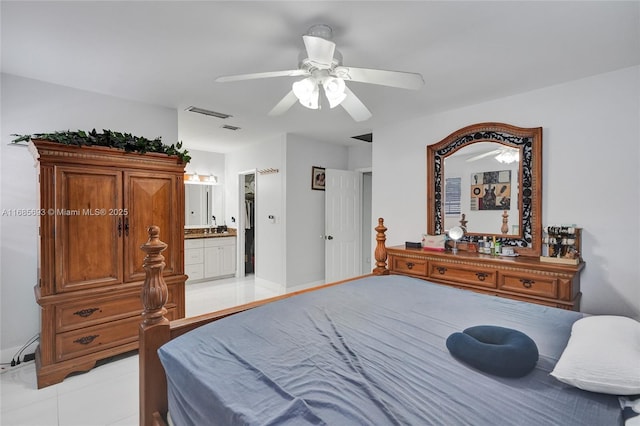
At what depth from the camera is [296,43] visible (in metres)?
2.02

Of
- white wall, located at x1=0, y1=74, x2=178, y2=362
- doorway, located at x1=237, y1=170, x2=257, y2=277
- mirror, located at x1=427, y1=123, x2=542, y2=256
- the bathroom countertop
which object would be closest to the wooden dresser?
mirror, located at x1=427, y1=123, x2=542, y2=256

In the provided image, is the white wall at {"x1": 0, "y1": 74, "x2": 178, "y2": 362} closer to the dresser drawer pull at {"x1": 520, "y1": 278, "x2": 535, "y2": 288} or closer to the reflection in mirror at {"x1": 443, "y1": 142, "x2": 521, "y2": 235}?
the reflection in mirror at {"x1": 443, "y1": 142, "x2": 521, "y2": 235}

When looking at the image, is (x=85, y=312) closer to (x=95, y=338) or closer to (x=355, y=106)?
(x=95, y=338)

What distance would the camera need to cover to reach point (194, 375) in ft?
3.37

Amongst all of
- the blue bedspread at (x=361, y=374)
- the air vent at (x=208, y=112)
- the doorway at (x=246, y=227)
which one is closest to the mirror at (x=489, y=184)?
the blue bedspread at (x=361, y=374)

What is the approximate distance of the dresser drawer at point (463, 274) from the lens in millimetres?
2670

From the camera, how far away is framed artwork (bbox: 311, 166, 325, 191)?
4.91m

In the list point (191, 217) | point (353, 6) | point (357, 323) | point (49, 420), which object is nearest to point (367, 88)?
point (353, 6)

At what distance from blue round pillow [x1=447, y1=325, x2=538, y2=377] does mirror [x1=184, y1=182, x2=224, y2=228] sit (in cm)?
539

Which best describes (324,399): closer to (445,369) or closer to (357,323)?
(445,369)

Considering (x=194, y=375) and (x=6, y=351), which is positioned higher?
(x=194, y=375)

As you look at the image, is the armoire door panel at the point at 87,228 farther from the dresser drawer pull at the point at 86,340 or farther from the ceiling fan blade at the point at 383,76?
the ceiling fan blade at the point at 383,76

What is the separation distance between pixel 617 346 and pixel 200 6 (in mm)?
2422

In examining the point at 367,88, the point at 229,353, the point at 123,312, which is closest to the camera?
the point at 229,353
